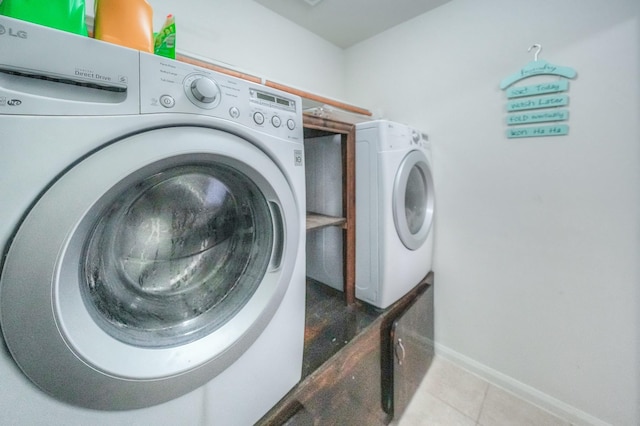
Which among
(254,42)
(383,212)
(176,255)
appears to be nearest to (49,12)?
(176,255)

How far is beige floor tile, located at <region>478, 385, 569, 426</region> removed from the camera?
1.14 metres

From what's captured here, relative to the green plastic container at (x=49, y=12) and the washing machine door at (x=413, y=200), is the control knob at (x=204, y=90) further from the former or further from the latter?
the washing machine door at (x=413, y=200)

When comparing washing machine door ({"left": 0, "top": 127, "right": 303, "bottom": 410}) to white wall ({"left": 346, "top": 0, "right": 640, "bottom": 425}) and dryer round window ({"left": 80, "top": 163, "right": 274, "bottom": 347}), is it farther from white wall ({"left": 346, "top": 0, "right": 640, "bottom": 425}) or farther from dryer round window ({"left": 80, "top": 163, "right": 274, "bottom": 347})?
white wall ({"left": 346, "top": 0, "right": 640, "bottom": 425})

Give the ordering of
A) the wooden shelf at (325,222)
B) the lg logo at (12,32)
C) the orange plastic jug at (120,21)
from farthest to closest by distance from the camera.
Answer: the wooden shelf at (325,222), the orange plastic jug at (120,21), the lg logo at (12,32)

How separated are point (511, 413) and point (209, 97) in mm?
1792

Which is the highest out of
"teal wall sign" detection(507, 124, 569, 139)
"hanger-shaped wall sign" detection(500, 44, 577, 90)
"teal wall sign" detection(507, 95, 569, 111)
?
"hanger-shaped wall sign" detection(500, 44, 577, 90)

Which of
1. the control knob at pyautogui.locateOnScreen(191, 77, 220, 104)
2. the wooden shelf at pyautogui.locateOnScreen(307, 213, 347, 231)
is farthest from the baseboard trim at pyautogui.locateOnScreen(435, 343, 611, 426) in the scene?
A: the control knob at pyautogui.locateOnScreen(191, 77, 220, 104)

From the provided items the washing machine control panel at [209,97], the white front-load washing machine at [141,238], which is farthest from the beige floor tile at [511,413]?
the washing machine control panel at [209,97]

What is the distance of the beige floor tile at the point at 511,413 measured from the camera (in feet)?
3.73

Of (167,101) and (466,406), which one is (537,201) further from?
Result: (167,101)

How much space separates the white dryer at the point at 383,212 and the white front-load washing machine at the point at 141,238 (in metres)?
0.50

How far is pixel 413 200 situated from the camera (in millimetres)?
1371

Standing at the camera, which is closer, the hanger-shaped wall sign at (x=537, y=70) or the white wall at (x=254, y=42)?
the hanger-shaped wall sign at (x=537, y=70)

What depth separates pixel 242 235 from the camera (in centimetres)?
71
